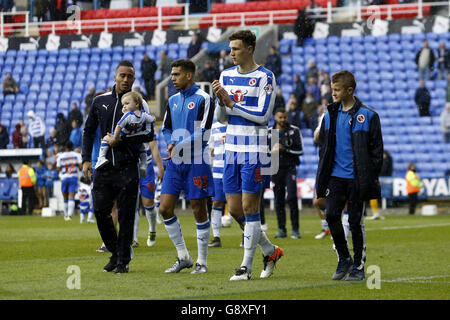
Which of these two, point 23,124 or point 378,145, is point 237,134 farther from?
point 23,124

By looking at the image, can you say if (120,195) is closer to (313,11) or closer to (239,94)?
(239,94)

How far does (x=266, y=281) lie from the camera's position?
351 inches

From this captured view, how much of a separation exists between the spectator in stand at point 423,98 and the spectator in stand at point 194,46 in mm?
8708

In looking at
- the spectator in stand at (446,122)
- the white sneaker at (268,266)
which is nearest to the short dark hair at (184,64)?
the white sneaker at (268,266)

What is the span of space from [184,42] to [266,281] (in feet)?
96.1

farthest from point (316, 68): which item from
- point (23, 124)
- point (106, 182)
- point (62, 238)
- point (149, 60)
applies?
point (106, 182)

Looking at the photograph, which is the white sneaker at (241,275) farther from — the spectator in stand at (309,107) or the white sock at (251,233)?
the spectator in stand at (309,107)

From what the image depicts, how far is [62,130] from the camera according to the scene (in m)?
32.7

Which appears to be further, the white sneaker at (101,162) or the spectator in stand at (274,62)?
the spectator in stand at (274,62)

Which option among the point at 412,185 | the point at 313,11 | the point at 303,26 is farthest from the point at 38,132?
the point at 412,185

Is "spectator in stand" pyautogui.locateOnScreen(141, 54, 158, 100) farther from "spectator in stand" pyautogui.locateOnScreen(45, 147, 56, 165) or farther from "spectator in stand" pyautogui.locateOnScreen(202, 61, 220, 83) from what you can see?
"spectator in stand" pyautogui.locateOnScreen(45, 147, 56, 165)

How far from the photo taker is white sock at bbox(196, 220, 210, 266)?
989 centimetres

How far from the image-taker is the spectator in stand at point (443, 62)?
3158 centimetres

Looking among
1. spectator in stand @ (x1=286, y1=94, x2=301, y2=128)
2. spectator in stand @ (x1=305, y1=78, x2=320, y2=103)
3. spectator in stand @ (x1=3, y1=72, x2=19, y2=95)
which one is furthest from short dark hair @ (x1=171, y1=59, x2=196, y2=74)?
spectator in stand @ (x1=3, y1=72, x2=19, y2=95)
